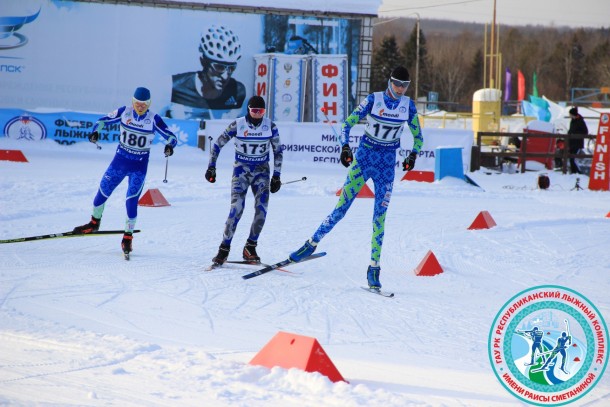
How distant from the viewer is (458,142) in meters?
22.1

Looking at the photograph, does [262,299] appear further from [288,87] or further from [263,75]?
[263,75]

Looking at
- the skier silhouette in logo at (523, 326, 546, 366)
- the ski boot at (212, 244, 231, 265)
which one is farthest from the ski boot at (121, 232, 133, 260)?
the skier silhouette in logo at (523, 326, 546, 366)

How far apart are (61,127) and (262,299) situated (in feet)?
55.1

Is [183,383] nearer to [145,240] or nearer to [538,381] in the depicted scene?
[538,381]

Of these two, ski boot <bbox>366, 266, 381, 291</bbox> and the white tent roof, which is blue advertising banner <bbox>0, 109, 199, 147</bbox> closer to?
the white tent roof

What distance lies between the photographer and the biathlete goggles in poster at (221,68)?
28953 millimetres

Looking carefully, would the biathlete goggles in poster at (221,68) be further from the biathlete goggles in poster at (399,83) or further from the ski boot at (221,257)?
the biathlete goggles in poster at (399,83)

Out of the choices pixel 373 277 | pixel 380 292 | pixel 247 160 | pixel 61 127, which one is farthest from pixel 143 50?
pixel 380 292

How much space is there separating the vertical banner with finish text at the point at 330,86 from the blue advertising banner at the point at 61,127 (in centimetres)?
592

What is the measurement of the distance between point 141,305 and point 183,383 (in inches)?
90.2

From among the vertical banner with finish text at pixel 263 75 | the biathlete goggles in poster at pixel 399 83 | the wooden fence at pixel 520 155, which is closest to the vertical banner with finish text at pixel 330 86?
the vertical banner with finish text at pixel 263 75

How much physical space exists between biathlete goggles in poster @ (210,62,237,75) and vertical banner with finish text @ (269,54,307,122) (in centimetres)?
210

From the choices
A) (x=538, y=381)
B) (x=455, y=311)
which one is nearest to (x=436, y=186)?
(x=455, y=311)

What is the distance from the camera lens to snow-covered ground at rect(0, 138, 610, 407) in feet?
15.3
